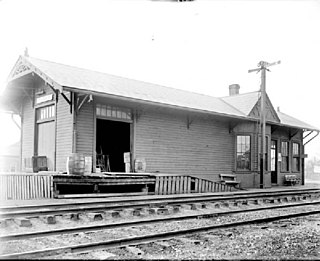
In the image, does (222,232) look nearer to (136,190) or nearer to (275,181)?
(136,190)

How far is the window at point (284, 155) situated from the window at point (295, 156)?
0.65 meters

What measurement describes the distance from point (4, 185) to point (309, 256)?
731cm

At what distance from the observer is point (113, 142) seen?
55.0 ft

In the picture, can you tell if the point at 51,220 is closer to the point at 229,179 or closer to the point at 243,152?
the point at 229,179

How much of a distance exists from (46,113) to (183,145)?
534cm

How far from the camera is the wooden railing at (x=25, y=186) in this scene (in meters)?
9.17

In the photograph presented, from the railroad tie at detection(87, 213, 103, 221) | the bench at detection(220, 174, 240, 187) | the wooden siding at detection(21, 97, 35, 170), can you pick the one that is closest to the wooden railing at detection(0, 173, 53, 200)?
the railroad tie at detection(87, 213, 103, 221)

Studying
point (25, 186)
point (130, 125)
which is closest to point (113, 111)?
point (130, 125)

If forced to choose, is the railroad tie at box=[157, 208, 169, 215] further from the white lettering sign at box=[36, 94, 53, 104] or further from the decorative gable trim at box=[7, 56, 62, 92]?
the white lettering sign at box=[36, 94, 53, 104]

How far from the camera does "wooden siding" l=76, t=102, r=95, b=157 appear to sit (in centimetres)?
1191

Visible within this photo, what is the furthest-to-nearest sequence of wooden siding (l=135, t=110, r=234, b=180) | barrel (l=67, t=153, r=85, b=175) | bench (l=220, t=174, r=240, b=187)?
bench (l=220, t=174, r=240, b=187) < wooden siding (l=135, t=110, r=234, b=180) < barrel (l=67, t=153, r=85, b=175)

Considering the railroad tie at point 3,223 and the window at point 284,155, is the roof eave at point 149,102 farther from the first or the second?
the railroad tie at point 3,223

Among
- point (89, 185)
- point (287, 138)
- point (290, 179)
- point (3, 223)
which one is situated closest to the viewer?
point (3, 223)

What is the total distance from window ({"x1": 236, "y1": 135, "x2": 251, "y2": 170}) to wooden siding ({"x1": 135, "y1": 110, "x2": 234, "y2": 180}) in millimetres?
380
